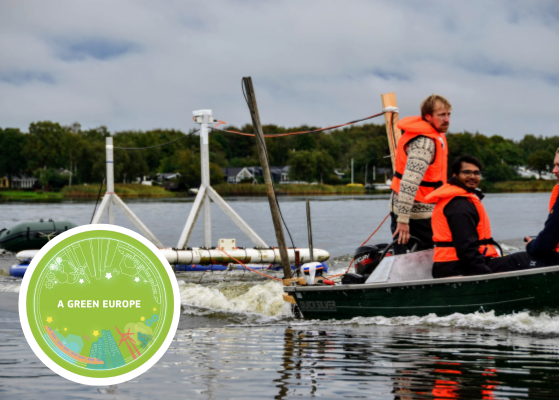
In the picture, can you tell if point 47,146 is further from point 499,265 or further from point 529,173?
point 499,265

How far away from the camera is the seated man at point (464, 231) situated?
6371 millimetres

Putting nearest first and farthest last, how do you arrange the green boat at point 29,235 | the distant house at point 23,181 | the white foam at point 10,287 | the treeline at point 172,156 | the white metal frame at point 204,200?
the white foam at point 10,287
the white metal frame at point 204,200
the green boat at point 29,235
the treeline at point 172,156
the distant house at point 23,181

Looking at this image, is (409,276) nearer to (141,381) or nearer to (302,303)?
(302,303)

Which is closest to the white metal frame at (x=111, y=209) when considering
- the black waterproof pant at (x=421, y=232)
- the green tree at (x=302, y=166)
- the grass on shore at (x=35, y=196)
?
the black waterproof pant at (x=421, y=232)

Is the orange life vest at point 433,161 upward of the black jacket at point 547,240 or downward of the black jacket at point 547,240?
upward

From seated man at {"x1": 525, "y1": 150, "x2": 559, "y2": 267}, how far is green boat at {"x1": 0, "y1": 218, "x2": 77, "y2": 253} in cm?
1295

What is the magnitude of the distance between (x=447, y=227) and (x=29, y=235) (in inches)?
510

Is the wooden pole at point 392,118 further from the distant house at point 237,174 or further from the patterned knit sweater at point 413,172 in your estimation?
the distant house at point 237,174

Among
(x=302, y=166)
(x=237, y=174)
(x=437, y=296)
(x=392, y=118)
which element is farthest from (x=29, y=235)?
(x=237, y=174)

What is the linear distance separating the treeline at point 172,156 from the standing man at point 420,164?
87584 mm

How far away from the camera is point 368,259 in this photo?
25.9ft

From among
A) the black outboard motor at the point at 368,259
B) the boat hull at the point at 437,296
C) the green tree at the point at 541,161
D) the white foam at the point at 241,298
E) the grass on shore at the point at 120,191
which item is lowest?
the white foam at the point at 241,298

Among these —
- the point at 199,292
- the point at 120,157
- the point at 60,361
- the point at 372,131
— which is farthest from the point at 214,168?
the point at 60,361

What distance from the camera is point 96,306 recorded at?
12.1 ft
